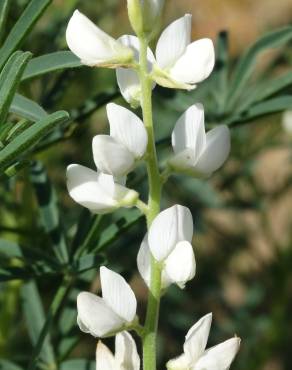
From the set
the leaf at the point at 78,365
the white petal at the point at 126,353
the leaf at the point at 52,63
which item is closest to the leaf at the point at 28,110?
the leaf at the point at 52,63

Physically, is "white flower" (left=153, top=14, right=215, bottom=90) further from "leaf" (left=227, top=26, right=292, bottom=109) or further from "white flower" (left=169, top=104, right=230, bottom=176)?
"leaf" (left=227, top=26, right=292, bottom=109)

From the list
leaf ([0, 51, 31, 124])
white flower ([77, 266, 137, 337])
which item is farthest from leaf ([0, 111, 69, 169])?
white flower ([77, 266, 137, 337])

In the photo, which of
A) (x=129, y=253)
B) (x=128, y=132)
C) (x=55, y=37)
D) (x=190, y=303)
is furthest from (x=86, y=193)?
(x=190, y=303)

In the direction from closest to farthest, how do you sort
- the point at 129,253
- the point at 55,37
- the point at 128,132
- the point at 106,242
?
the point at 128,132
the point at 106,242
the point at 55,37
the point at 129,253

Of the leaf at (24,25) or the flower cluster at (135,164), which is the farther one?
the leaf at (24,25)

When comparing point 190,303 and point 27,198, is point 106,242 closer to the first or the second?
point 27,198

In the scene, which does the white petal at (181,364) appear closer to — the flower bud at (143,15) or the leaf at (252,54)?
the flower bud at (143,15)
